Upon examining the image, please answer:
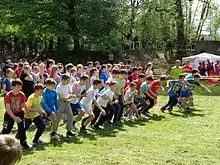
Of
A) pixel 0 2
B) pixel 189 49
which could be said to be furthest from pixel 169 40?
pixel 0 2

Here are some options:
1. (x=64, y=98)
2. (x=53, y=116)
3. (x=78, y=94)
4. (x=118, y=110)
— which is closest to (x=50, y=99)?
(x=53, y=116)

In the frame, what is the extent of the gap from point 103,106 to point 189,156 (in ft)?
11.3

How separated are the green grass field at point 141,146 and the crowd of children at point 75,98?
1.36ft

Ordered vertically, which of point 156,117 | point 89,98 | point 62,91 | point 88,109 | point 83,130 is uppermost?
point 62,91

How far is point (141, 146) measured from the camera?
8.75 m

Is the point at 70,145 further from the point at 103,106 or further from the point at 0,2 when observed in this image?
the point at 0,2

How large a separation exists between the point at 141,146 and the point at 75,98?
202 centimetres

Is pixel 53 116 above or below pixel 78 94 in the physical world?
below

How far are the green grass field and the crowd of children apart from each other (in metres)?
0.42

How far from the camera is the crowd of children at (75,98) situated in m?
8.18

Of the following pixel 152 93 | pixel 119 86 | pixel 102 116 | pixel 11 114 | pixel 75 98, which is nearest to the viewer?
pixel 11 114

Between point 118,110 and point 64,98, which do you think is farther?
point 118,110

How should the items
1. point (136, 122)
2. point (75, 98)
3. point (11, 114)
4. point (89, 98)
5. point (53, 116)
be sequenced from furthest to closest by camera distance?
point (136, 122)
point (89, 98)
point (75, 98)
point (53, 116)
point (11, 114)

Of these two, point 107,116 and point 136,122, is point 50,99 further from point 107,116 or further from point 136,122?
point 136,122
